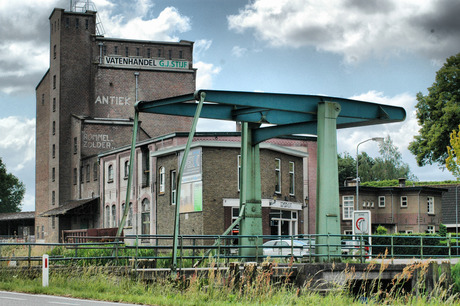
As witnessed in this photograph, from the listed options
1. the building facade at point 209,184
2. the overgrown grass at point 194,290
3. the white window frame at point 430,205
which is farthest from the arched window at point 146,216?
the white window frame at point 430,205

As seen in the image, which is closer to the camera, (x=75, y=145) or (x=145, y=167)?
(x=145, y=167)

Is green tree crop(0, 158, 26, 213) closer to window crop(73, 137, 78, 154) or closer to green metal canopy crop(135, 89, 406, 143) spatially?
window crop(73, 137, 78, 154)

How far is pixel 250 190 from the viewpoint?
20.3 m

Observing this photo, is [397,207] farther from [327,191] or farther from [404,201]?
[327,191]

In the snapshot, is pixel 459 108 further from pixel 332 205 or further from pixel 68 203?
pixel 332 205

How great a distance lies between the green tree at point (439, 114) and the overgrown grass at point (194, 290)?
42.4 m

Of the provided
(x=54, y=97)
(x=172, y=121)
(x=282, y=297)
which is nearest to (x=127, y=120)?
(x=172, y=121)

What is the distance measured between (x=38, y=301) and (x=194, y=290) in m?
3.23

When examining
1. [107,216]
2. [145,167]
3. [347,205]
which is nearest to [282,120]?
[145,167]

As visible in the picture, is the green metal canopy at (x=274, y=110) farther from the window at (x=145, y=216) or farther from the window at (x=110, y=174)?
the window at (x=110, y=174)

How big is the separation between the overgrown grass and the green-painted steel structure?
2.51 metres

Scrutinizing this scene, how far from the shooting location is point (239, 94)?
17.8 m

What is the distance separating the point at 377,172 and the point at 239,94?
81349 mm

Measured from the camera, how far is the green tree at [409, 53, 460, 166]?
5519 centimetres
